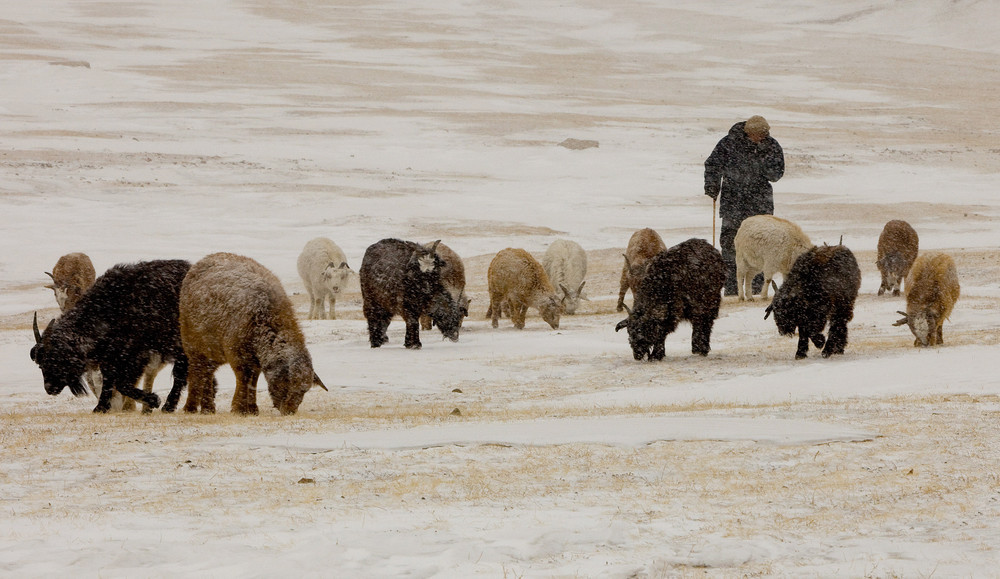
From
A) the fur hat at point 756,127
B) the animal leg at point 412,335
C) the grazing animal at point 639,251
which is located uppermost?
the fur hat at point 756,127

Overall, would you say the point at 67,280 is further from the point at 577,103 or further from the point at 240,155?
the point at 577,103

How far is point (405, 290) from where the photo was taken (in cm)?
1575

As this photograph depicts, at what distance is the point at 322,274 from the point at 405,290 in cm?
596

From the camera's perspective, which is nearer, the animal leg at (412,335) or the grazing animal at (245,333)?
the grazing animal at (245,333)

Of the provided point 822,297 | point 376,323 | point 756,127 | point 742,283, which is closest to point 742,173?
point 756,127

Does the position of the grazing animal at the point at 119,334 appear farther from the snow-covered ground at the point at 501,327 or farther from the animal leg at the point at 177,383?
the snow-covered ground at the point at 501,327

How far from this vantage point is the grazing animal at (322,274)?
21.2 meters

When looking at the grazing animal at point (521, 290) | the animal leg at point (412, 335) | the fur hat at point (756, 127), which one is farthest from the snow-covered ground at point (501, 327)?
the fur hat at point (756, 127)

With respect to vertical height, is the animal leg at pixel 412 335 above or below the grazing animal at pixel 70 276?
below

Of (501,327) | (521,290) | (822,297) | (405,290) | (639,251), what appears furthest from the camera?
(639,251)

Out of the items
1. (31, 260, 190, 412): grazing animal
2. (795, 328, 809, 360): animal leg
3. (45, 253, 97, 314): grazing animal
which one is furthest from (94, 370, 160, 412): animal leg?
(45, 253, 97, 314): grazing animal

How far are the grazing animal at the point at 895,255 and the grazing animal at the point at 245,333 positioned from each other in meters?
12.3

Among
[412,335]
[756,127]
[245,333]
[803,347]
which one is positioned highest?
[756,127]

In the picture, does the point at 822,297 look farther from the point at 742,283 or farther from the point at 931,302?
the point at 742,283
